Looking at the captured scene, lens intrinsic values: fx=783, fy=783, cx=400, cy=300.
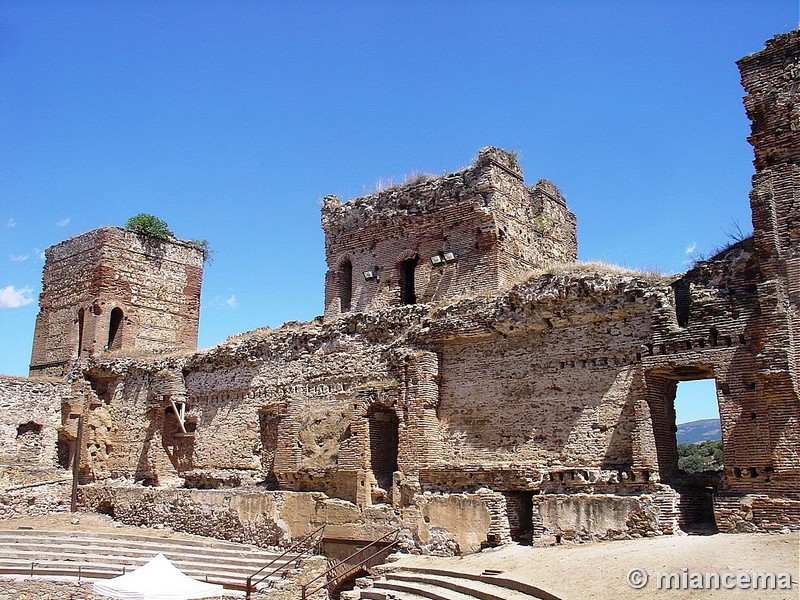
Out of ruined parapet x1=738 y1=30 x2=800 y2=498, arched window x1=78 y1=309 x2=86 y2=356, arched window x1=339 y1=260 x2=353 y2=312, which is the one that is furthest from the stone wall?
ruined parapet x1=738 y1=30 x2=800 y2=498

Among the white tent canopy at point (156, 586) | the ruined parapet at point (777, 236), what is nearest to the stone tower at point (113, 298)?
the white tent canopy at point (156, 586)

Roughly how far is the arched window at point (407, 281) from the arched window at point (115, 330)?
12.3 m

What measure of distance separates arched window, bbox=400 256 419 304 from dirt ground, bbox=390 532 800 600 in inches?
376

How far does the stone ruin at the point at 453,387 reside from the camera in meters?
13.5

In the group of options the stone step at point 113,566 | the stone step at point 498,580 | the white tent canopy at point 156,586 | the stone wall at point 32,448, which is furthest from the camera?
the stone wall at point 32,448

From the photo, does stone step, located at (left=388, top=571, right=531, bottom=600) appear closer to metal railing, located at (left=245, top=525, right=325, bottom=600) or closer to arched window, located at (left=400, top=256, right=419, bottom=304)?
metal railing, located at (left=245, top=525, right=325, bottom=600)

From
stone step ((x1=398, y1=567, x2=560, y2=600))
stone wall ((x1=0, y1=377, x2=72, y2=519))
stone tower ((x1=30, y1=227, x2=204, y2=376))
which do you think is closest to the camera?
stone step ((x1=398, y1=567, x2=560, y2=600))

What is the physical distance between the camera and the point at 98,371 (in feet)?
87.7

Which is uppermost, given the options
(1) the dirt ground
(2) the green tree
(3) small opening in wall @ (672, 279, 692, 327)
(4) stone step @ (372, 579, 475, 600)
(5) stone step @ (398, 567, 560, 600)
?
(2) the green tree

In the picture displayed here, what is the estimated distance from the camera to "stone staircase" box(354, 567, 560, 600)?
1179 centimetres

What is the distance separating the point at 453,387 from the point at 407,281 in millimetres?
5803

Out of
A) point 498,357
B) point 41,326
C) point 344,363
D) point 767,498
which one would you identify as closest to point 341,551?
point 344,363

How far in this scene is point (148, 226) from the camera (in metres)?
30.4

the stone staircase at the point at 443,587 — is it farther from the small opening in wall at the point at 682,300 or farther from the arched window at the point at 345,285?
the arched window at the point at 345,285
